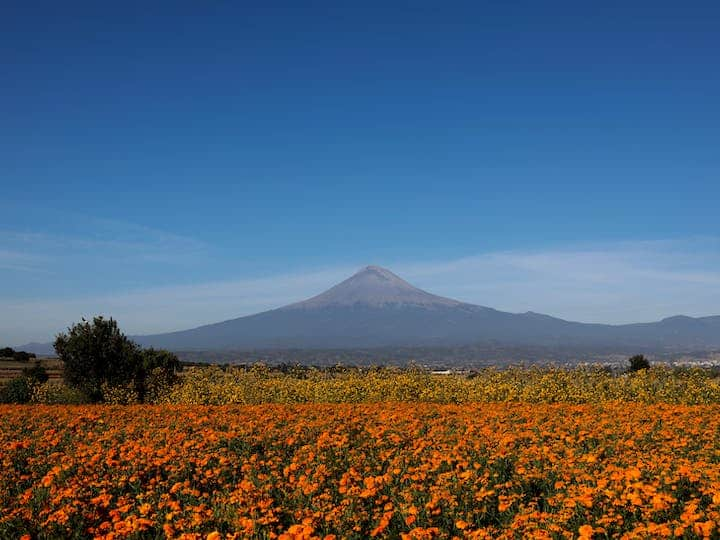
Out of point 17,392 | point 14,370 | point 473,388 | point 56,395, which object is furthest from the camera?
point 14,370

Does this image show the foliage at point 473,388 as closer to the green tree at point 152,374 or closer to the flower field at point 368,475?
the green tree at point 152,374

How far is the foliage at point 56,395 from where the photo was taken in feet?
84.1

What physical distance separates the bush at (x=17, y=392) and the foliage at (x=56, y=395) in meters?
0.74

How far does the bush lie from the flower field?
1515 centimetres

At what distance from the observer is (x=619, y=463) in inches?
350

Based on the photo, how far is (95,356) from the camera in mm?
27812

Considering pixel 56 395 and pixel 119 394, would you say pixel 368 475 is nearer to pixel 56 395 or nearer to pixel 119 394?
pixel 119 394

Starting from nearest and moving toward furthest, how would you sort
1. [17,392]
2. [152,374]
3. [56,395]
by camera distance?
[56,395] < [17,392] < [152,374]

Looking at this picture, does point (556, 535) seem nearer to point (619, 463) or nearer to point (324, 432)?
point (619, 463)

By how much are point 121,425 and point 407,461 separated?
7.09m

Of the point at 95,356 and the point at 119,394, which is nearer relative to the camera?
the point at 119,394

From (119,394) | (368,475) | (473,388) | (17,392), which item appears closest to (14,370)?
(17,392)

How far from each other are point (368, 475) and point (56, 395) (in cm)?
2149

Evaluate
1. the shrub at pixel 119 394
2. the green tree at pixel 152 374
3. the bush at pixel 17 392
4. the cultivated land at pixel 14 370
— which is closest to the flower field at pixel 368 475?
the shrub at pixel 119 394
